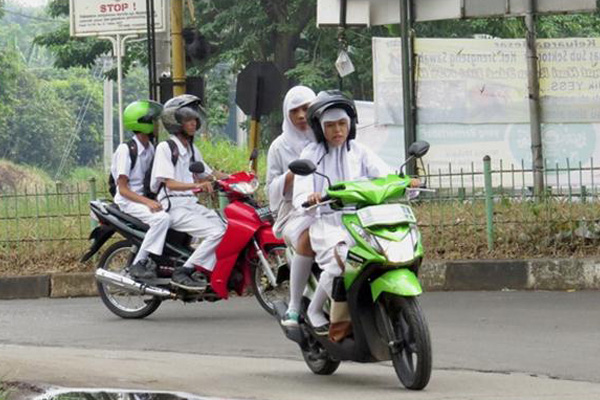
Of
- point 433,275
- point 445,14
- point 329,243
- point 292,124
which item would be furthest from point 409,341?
point 445,14

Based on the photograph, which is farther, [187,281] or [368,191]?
[187,281]

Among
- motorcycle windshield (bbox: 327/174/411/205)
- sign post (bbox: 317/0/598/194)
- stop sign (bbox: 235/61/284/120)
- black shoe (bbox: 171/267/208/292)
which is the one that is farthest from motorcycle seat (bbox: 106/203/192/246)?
motorcycle windshield (bbox: 327/174/411/205)

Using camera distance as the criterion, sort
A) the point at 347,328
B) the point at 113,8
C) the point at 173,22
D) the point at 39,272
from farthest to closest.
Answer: the point at 113,8 < the point at 173,22 < the point at 39,272 < the point at 347,328

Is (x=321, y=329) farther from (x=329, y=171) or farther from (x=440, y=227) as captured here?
(x=440, y=227)

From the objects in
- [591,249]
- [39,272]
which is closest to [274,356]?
[591,249]

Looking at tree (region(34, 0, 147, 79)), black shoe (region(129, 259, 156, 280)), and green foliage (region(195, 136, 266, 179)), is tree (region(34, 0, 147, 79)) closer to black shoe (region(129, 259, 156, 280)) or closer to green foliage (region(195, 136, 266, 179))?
green foliage (region(195, 136, 266, 179))

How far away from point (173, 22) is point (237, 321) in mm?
7347

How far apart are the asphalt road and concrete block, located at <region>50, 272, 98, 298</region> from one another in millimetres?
554

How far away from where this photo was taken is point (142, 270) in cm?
1334

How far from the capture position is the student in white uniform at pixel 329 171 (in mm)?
9172

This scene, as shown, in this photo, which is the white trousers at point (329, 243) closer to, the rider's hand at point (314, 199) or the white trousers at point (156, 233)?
the rider's hand at point (314, 199)

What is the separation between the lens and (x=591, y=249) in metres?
14.8

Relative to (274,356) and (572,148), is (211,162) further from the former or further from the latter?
(274,356)

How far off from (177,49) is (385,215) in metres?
11.1
